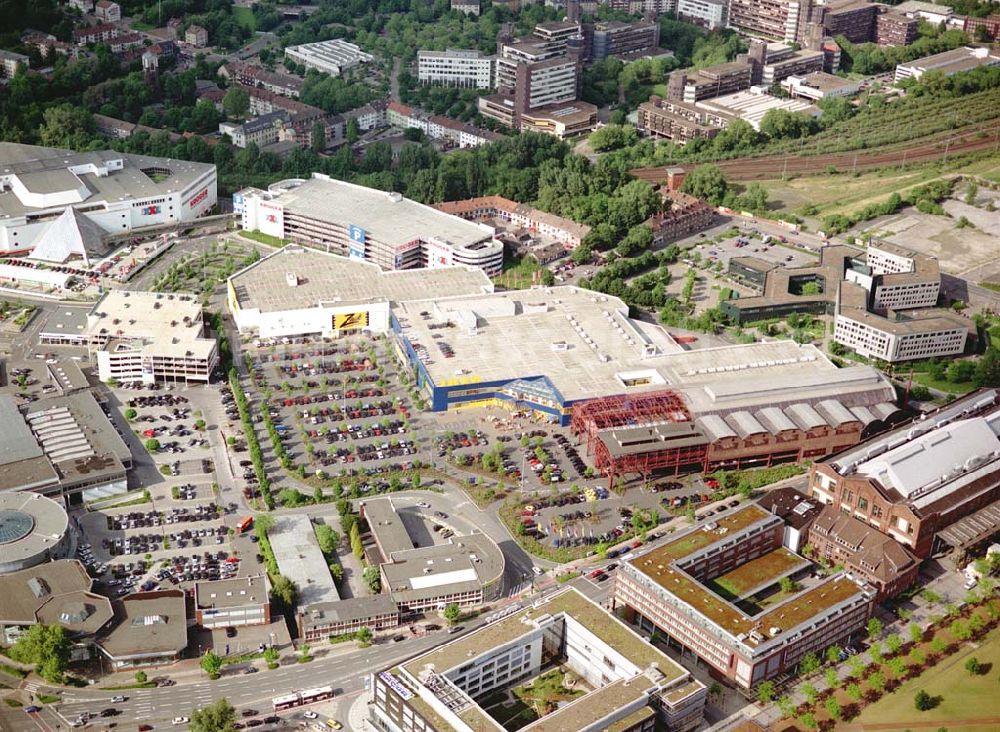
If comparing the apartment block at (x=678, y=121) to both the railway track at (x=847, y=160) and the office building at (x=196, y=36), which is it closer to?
the railway track at (x=847, y=160)

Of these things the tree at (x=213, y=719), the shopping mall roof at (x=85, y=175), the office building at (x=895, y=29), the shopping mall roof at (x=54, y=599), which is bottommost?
the tree at (x=213, y=719)

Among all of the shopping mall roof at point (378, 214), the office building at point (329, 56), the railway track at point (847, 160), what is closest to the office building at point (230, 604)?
the shopping mall roof at point (378, 214)

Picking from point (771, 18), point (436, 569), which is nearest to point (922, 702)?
point (436, 569)

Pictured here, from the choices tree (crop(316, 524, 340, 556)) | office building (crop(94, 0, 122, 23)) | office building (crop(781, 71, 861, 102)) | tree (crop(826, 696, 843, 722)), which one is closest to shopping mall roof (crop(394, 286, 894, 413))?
tree (crop(316, 524, 340, 556))

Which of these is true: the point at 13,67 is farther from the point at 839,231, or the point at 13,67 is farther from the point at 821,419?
the point at 821,419

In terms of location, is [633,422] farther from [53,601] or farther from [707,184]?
[707,184]
